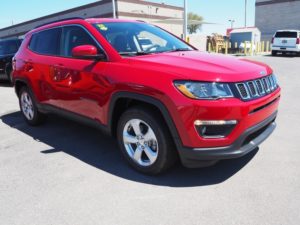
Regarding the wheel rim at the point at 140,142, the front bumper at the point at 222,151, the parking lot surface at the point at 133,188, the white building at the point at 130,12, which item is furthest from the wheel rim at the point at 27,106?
the white building at the point at 130,12

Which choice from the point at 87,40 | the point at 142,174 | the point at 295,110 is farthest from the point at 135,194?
the point at 295,110

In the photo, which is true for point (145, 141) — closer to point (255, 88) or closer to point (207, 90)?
point (207, 90)

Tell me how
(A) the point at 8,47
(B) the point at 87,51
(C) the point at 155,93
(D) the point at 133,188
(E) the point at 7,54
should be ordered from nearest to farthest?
1. (C) the point at 155,93
2. (D) the point at 133,188
3. (B) the point at 87,51
4. (E) the point at 7,54
5. (A) the point at 8,47

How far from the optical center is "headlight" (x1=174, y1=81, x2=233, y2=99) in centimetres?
294

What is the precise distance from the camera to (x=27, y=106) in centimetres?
580

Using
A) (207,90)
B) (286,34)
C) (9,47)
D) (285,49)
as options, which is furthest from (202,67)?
(286,34)

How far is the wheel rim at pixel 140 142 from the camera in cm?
344

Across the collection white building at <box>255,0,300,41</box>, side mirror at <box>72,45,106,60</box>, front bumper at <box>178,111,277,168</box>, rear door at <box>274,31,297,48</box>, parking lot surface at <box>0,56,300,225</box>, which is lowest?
parking lot surface at <box>0,56,300,225</box>

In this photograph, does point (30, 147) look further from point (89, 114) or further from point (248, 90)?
point (248, 90)

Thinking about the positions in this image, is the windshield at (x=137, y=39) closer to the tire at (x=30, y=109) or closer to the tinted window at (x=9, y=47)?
the tire at (x=30, y=109)

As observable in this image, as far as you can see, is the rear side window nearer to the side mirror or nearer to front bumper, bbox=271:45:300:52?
front bumper, bbox=271:45:300:52

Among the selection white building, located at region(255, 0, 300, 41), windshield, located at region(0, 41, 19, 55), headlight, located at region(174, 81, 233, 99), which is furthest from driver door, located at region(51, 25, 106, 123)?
white building, located at region(255, 0, 300, 41)

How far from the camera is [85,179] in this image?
141 inches

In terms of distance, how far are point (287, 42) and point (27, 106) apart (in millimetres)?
21311
